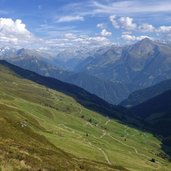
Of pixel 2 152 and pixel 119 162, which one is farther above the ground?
pixel 2 152

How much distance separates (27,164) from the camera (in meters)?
37.1

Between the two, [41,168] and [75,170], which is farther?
[75,170]

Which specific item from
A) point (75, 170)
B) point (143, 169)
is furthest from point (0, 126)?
point (143, 169)

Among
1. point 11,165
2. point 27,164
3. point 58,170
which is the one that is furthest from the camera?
point 58,170

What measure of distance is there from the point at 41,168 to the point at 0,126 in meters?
46.0

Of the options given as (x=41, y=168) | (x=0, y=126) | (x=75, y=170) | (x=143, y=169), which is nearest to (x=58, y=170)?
(x=41, y=168)

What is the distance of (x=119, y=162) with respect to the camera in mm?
174250

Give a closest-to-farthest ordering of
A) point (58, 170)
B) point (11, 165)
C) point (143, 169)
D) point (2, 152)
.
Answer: point (11, 165)
point (2, 152)
point (58, 170)
point (143, 169)

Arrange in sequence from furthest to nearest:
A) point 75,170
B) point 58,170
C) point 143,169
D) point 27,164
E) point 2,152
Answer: point 143,169
point 75,170
point 58,170
point 2,152
point 27,164

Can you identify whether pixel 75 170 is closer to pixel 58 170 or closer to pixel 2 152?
pixel 58 170

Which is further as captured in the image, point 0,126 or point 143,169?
point 143,169

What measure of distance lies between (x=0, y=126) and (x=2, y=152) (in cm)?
4348

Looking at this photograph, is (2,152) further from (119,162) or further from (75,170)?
(119,162)

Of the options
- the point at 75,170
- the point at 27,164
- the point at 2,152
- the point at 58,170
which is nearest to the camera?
the point at 27,164
